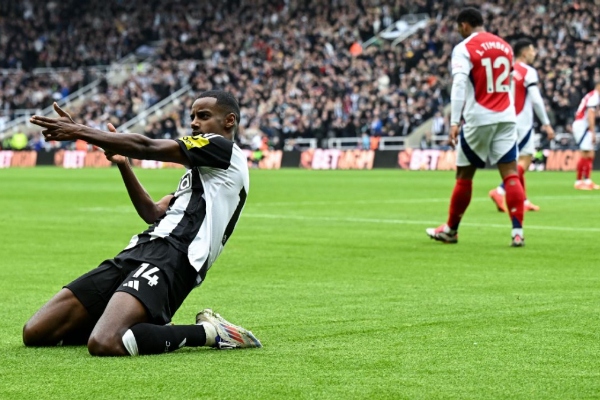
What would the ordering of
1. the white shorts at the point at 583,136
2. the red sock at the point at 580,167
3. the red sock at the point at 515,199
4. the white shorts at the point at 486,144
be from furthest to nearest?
the red sock at the point at 580,167 → the white shorts at the point at 583,136 → the white shorts at the point at 486,144 → the red sock at the point at 515,199

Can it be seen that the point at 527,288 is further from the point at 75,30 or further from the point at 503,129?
the point at 75,30

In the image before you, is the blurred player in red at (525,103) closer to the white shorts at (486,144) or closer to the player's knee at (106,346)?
the white shorts at (486,144)

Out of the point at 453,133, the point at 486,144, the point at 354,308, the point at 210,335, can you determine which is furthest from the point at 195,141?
the point at 486,144

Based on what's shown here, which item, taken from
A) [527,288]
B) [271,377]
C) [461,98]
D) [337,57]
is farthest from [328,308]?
[337,57]

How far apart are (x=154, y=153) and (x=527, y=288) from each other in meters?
3.67

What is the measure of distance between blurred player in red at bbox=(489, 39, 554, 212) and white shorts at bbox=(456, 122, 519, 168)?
3664 millimetres

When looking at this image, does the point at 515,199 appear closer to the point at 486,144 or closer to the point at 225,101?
the point at 486,144

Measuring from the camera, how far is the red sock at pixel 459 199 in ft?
39.7

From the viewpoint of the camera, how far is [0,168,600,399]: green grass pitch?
189 inches

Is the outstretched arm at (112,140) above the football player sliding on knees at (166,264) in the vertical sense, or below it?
above

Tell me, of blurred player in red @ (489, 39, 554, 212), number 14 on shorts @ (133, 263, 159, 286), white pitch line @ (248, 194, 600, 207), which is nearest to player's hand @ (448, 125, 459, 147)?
blurred player in red @ (489, 39, 554, 212)

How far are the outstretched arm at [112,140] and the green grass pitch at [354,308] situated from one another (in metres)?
0.99

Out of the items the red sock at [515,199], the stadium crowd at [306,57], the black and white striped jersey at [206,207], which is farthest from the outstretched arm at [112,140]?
the stadium crowd at [306,57]

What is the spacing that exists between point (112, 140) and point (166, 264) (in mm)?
759
